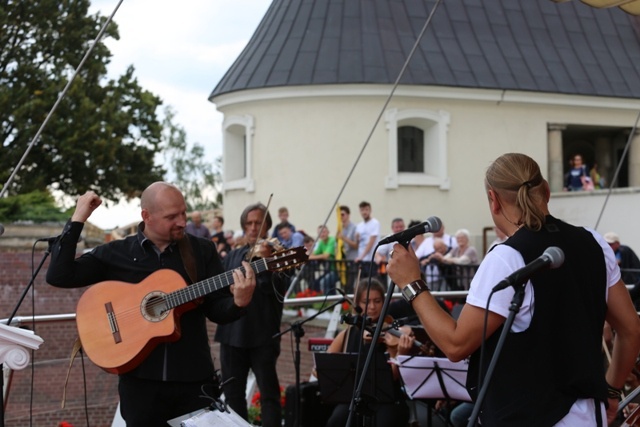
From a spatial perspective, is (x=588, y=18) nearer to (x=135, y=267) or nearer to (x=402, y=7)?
(x=402, y=7)

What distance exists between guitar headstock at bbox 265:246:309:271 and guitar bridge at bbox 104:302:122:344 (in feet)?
3.03

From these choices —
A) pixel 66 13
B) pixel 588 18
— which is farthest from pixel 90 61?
pixel 588 18

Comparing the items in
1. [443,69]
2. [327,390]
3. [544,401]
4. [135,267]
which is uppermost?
[443,69]

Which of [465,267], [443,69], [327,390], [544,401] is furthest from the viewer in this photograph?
[443,69]

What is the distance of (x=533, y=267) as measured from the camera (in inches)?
165

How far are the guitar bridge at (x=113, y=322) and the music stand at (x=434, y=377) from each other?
2246 mm

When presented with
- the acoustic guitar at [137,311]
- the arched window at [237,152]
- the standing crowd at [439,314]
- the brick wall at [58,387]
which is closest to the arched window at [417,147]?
the arched window at [237,152]

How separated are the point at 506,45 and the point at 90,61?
1588cm

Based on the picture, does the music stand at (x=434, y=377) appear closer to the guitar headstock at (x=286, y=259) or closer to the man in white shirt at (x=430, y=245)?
the guitar headstock at (x=286, y=259)

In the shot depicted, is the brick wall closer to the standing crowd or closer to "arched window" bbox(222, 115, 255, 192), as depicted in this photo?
the standing crowd

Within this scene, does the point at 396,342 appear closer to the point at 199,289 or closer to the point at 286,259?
the point at 286,259

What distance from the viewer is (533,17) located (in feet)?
96.9

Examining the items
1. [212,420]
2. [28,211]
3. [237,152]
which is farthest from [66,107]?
[212,420]

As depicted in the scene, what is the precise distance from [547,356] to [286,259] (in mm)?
2413
